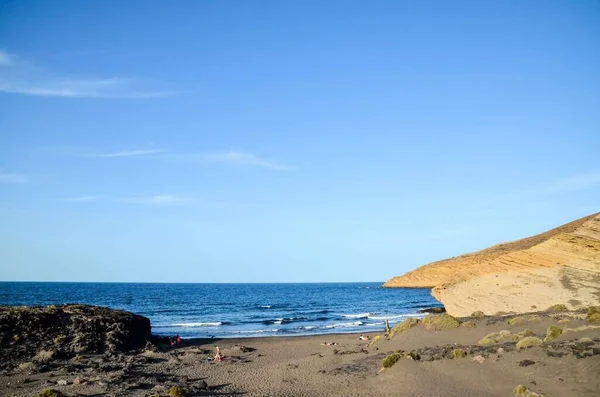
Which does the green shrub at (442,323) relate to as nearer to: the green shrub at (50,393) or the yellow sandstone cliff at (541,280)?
the yellow sandstone cliff at (541,280)

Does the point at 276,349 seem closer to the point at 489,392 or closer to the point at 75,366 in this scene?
the point at 75,366

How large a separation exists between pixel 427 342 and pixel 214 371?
1297cm

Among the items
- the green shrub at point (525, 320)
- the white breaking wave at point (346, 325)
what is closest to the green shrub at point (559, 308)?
the green shrub at point (525, 320)

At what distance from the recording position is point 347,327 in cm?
5616

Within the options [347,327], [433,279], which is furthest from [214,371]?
[433,279]

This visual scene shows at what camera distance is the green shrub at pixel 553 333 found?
24297 millimetres

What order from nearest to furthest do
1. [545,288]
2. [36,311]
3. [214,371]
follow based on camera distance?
1. [214,371]
2. [36,311]
3. [545,288]

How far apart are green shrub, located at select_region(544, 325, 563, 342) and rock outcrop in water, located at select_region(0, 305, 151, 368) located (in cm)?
2744

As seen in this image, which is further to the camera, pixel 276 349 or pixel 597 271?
pixel 276 349

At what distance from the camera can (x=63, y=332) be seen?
111 ft

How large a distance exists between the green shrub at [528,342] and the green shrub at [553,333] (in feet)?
2.42

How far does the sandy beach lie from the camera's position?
65.6 ft

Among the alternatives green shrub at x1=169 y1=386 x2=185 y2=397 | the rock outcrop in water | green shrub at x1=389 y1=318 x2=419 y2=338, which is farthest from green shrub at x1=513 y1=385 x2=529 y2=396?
the rock outcrop in water

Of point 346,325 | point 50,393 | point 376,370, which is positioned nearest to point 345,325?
point 346,325
